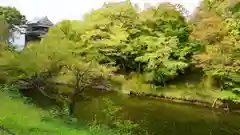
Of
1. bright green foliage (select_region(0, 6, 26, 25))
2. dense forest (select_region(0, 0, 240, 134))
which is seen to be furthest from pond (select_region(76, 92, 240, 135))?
bright green foliage (select_region(0, 6, 26, 25))

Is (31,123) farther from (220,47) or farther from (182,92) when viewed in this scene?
(182,92)

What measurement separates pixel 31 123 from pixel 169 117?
9080mm

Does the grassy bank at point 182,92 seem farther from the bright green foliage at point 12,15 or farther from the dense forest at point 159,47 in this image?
the bright green foliage at point 12,15

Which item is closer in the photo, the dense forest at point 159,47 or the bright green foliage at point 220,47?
the bright green foliage at point 220,47

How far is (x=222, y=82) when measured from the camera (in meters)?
24.6

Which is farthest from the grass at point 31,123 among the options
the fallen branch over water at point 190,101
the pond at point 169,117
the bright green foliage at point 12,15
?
the bright green foliage at point 12,15

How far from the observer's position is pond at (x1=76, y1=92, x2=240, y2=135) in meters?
15.2

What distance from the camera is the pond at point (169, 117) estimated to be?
598 inches

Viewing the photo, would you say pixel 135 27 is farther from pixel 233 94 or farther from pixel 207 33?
pixel 233 94

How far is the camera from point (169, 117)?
17.9m

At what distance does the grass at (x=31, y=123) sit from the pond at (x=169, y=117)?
8.90ft

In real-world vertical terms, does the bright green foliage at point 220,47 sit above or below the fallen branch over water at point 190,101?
above

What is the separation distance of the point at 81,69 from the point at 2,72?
4902 mm

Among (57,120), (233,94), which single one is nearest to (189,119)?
(233,94)
